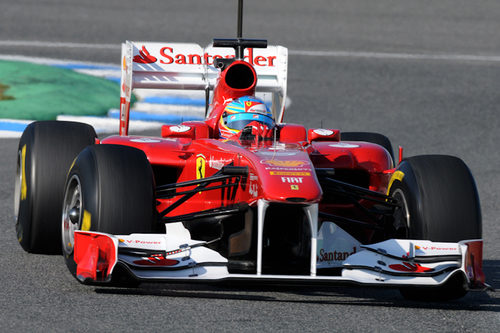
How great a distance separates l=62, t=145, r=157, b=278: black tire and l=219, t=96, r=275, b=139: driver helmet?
1.56 meters

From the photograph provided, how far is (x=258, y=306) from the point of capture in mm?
6254

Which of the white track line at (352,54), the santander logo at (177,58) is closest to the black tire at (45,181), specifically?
the santander logo at (177,58)

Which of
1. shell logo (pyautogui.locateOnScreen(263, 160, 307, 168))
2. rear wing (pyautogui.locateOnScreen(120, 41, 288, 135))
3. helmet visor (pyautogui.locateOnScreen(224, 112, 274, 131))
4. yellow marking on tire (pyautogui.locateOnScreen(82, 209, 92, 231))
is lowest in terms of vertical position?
yellow marking on tire (pyautogui.locateOnScreen(82, 209, 92, 231))

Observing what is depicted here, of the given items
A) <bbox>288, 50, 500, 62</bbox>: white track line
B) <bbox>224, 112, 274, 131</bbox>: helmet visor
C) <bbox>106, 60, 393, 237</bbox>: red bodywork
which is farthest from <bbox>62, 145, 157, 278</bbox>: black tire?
<bbox>288, 50, 500, 62</bbox>: white track line

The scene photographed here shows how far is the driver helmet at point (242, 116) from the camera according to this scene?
8.04 m

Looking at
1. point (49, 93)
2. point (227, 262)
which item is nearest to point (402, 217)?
point (227, 262)

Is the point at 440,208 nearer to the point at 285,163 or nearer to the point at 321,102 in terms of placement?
the point at 285,163

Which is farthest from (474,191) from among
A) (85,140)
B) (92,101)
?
(92,101)

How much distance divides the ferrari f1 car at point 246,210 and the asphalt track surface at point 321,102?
0.67ft

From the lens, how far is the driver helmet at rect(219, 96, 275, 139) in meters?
8.04

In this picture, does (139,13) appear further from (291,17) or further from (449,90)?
(449,90)

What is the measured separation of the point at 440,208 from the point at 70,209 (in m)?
2.35

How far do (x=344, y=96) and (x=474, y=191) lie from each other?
1016 cm

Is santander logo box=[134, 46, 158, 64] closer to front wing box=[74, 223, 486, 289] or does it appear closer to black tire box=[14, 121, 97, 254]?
black tire box=[14, 121, 97, 254]
